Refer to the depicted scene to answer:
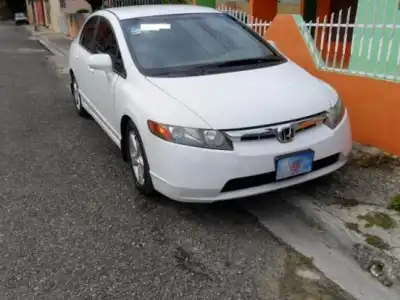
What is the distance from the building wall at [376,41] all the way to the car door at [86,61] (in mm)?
2997

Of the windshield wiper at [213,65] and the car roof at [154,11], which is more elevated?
the car roof at [154,11]

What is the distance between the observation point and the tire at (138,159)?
3.65 metres

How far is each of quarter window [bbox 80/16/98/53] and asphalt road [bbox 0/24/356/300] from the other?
136 centimetres

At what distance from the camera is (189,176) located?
317 centimetres

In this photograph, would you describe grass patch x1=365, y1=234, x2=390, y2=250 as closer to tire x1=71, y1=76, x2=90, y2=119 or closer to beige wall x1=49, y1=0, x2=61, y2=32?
tire x1=71, y1=76, x2=90, y2=119

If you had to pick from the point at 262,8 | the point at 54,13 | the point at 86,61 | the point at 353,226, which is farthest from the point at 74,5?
the point at 353,226

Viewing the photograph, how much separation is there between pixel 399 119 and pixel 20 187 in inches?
144

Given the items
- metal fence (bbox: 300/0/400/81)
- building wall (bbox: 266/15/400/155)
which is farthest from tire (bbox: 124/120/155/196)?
metal fence (bbox: 300/0/400/81)

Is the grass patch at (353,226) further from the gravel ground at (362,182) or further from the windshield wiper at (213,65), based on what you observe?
the windshield wiper at (213,65)

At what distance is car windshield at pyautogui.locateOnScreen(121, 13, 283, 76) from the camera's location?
4062 mm

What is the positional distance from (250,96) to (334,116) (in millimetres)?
724

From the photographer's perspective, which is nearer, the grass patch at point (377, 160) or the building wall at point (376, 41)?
the grass patch at point (377, 160)

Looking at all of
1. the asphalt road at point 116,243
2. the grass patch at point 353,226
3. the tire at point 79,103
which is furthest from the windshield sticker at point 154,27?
the grass patch at point 353,226

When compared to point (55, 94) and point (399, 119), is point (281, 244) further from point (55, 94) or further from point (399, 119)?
point (55, 94)
